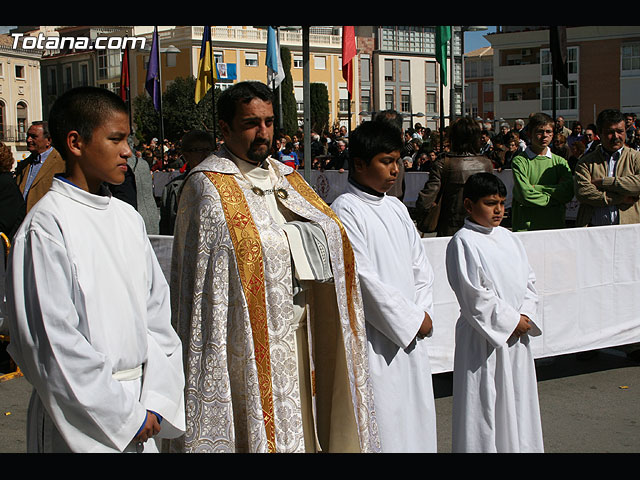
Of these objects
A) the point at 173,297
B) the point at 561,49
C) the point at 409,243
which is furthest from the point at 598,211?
the point at 173,297

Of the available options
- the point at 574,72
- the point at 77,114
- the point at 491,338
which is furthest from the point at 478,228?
the point at 574,72

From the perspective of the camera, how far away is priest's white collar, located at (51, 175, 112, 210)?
8.80ft

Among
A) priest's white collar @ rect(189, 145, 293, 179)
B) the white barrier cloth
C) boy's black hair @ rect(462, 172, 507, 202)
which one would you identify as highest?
priest's white collar @ rect(189, 145, 293, 179)

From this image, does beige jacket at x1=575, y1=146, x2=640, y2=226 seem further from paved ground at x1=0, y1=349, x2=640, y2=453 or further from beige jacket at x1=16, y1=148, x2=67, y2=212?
beige jacket at x1=16, y1=148, x2=67, y2=212

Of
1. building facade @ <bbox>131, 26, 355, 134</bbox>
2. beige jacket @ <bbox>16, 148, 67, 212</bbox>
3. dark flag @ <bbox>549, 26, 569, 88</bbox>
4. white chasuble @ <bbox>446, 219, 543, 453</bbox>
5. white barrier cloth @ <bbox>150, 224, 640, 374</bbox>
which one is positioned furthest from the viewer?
building facade @ <bbox>131, 26, 355, 134</bbox>

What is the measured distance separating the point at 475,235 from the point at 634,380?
10.4ft

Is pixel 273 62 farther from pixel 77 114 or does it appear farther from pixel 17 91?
pixel 17 91

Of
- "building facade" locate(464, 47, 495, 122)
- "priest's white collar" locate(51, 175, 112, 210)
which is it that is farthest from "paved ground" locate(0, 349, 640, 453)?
"building facade" locate(464, 47, 495, 122)

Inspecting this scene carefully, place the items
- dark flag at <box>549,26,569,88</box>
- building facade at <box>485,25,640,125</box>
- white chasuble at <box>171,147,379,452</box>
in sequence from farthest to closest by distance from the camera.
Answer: building facade at <box>485,25,640,125</box> → dark flag at <box>549,26,569,88</box> → white chasuble at <box>171,147,379,452</box>

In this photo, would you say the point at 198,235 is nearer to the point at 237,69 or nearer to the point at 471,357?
the point at 471,357

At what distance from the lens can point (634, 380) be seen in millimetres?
6773

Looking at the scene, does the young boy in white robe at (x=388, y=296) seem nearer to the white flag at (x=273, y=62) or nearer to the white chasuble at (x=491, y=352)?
the white chasuble at (x=491, y=352)

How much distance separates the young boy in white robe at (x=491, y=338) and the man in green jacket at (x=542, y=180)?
3153mm

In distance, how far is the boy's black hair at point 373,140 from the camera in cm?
404
